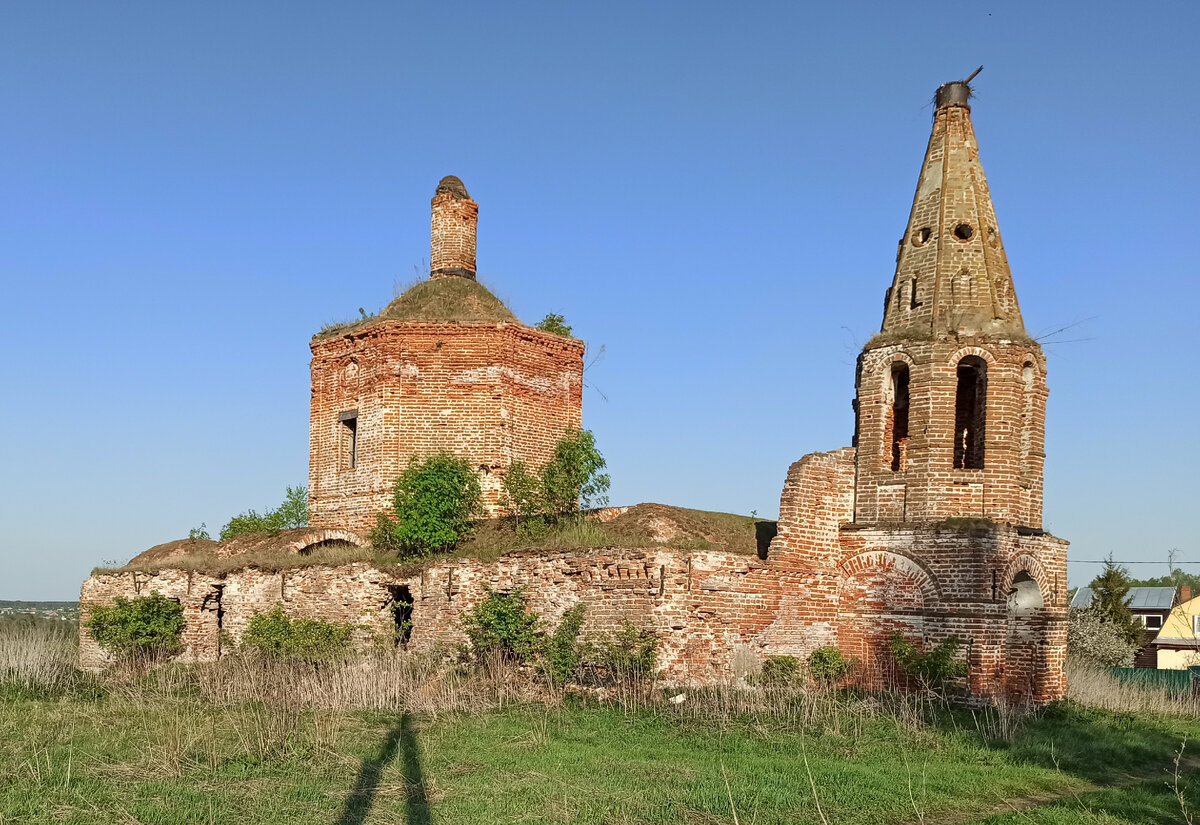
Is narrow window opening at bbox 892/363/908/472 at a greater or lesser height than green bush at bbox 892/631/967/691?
greater

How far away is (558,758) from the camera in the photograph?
388 inches

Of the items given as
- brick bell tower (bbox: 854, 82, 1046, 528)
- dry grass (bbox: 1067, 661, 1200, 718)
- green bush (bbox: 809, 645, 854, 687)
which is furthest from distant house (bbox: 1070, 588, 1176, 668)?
green bush (bbox: 809, 645, 854, 687)

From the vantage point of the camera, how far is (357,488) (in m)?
20.1

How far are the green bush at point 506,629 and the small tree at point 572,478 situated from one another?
2382mm

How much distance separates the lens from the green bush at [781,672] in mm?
13539

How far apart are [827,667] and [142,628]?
12.5 meters

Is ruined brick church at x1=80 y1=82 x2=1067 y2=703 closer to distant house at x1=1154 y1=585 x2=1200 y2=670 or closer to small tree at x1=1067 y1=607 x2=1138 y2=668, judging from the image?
small tree at x1=1067 y1=607 x2=1138 y2=668

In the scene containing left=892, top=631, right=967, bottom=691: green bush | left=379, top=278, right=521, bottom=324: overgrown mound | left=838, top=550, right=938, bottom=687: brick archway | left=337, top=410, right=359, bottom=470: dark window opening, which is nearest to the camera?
left=892, top=631, right=967, bottom=691: green bush

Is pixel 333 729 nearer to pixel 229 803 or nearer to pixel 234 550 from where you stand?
pixel 229 803

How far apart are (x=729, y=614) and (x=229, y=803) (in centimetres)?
712

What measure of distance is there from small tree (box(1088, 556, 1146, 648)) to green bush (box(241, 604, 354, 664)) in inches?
785

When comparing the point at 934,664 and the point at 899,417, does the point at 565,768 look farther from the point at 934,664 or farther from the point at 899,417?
the point at 899,417

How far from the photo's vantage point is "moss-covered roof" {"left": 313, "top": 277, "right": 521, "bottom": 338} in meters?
20.2

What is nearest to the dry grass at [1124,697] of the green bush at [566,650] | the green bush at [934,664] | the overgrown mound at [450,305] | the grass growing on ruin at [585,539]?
the green bush at [934,664]
